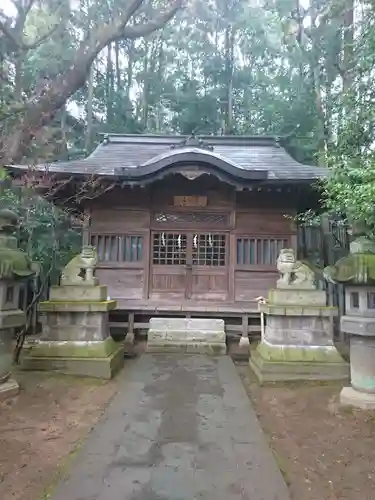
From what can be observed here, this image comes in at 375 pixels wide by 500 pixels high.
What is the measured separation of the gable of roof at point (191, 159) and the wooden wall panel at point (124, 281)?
233 centimetres

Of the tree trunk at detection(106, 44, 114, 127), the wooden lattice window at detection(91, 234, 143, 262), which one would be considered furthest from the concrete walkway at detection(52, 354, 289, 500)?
the tree trunk at detection(106, 44, 114, 127)

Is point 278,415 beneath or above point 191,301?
beneath

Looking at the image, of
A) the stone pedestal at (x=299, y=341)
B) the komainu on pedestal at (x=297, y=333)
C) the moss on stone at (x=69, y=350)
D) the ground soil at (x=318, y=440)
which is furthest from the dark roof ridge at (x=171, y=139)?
the ground soil at (x=318, y=440)

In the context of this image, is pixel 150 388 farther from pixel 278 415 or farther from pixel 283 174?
pixel 283 174

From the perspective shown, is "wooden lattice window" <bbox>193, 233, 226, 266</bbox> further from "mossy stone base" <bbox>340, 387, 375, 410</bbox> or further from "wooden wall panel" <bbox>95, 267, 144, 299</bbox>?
A: "mossy stone base" <bbox>340, 387, 375, 410</bbox>

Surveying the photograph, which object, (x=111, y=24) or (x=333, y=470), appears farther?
(x=111, y=24)

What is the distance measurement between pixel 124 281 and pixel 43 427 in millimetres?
5853

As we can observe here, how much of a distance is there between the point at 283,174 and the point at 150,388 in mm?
6089

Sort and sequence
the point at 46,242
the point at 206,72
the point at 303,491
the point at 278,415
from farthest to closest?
the point at 206,72 → the point at 46,242 → the point at 278,415 → the point at 303,491

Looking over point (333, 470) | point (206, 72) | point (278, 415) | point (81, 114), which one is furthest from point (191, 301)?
point (206, 72)

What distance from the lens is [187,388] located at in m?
5.21

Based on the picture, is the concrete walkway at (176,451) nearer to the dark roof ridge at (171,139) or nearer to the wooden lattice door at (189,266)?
the wooden lattice door at (189,266)

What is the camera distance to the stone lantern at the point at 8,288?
484cm

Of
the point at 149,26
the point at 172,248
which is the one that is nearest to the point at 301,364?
the point at 172,248
